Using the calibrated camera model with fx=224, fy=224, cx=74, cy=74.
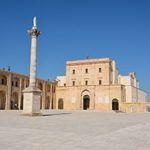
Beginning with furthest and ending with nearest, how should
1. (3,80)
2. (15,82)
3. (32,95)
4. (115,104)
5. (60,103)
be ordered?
(60,103)
(115,104)
(15,82)
(3,80)
(32,95)

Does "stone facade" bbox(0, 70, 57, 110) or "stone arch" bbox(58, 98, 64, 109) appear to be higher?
"stone facade" bbox(0, 70, 57, 110)

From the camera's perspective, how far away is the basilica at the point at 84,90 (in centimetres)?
3922

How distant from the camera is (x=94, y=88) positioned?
45219 mm

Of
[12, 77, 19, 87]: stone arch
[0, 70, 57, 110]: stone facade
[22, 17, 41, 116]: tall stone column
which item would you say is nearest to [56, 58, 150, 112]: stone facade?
[0, 70, 57, 110]: stone facade

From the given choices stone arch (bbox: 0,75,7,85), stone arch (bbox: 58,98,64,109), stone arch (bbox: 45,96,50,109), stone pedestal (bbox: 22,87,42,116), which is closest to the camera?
stone pedestal (bbox: 22,87,42,116)

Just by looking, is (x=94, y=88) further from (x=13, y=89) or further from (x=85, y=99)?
(x=13, y=89)

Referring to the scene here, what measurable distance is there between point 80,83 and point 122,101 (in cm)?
Result: 1093

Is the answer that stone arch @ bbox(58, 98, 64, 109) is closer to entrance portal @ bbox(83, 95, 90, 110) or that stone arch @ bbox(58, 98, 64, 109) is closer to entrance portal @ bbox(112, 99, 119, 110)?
entrance portal @ bbox(83, 95, 90, 110)

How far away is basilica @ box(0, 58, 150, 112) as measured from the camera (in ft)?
129

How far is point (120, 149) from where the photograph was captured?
5.43 m

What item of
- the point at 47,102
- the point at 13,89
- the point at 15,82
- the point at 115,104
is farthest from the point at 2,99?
the point at 115,104

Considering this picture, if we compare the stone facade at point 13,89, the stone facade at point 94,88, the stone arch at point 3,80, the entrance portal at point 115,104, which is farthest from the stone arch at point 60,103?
the stone arch at point 3,80

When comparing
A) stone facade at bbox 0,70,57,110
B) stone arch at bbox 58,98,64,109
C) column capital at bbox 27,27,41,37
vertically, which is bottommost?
stone arch at bbox 58,98,64,109

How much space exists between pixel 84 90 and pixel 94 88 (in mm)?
2395
